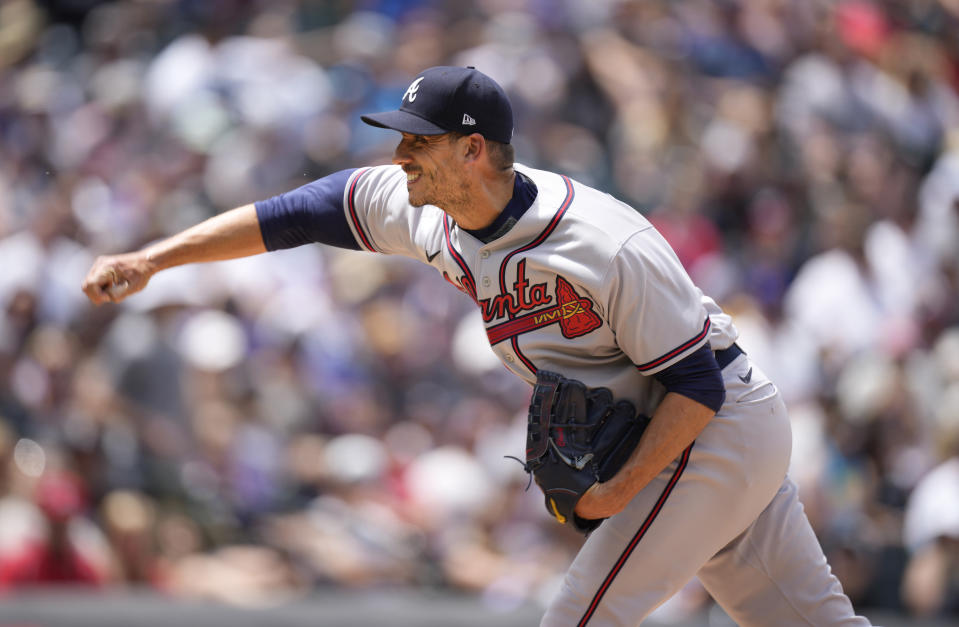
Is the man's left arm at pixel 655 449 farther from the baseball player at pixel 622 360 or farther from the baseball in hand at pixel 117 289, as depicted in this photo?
the baseball in hand at pixel 117 289

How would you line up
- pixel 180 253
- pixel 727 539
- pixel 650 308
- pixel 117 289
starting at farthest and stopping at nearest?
pixel 180 253 < pixel 117 289 < pixel 727 539 < pixel 650 308

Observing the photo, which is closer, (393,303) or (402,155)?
(402,155)

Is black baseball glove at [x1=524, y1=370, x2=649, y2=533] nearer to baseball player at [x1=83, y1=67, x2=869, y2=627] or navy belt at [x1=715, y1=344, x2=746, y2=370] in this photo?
baseball player at [x1=83, y1=67, x2=869, y2=627]

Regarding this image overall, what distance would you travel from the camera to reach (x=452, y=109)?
3334mm

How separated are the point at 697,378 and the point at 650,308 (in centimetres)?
24

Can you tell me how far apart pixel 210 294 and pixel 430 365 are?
157cm

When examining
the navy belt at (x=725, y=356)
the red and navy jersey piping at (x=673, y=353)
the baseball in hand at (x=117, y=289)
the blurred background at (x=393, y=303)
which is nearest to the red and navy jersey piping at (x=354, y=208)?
the baseball in hand at (x=117, y=289)

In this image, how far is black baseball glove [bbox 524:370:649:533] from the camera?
342cm

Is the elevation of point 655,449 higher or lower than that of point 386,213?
lower

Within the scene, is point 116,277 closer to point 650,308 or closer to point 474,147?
point 474,147

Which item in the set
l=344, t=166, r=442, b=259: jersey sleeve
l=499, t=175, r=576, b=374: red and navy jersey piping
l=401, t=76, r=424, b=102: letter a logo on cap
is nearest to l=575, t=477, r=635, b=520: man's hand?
l=499, t=175, r=576, b=374: red and navy jersey piping

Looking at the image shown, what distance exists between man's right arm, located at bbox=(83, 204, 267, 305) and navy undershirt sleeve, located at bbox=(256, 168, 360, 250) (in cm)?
3

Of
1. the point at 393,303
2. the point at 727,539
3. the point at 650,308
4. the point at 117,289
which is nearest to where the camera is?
the point at 650,308

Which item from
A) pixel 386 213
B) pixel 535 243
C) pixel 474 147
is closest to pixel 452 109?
pixel 474 147
